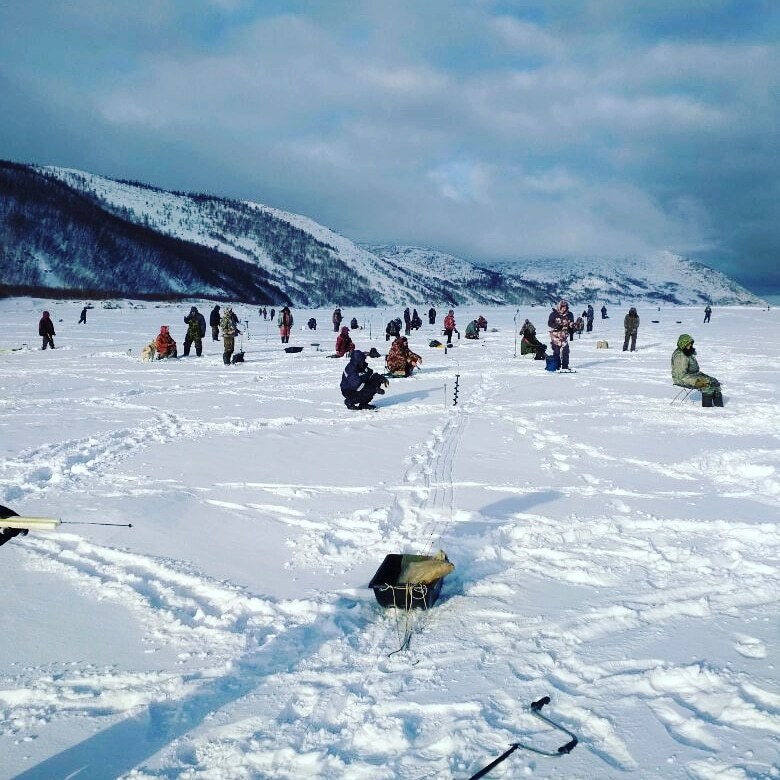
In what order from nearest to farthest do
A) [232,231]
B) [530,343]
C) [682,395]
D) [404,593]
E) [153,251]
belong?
1. [404,593]
2. [682,395]
3. [530,343]
4. [153,251]
5. [232,231]

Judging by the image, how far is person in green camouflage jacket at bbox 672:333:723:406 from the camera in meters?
10.4

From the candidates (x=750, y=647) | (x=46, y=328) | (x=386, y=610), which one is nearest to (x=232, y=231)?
(x=46, y=328)

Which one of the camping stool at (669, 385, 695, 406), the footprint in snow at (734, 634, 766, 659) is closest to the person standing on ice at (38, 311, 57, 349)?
the camping stool at (669, 385, 695, 406)

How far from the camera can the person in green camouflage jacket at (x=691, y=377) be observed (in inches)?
408

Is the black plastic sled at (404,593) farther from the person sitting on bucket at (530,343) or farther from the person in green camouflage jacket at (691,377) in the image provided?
the person sitting on bucket at (530,343)

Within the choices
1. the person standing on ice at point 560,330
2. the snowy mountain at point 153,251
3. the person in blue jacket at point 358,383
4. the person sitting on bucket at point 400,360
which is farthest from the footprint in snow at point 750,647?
the snowy mountain at point 153,251

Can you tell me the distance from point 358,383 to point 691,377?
19.8ft

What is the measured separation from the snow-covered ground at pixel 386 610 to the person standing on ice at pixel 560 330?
5.84 metres

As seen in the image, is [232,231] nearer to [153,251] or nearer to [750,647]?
[153,251]

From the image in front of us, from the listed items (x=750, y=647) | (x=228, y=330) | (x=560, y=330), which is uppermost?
(x=560, y=330)

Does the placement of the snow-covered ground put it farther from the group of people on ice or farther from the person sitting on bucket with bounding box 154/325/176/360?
the person sitting on bucket with bounding box 154/325/176/360

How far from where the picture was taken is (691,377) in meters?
10.5

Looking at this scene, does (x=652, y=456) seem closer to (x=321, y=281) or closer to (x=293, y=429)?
(x=293, y=429)

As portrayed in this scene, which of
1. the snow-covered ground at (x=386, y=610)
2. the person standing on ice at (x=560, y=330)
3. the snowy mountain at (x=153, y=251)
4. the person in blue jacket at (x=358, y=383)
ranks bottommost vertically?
the snow-covered ground at (x=386, y=610)
